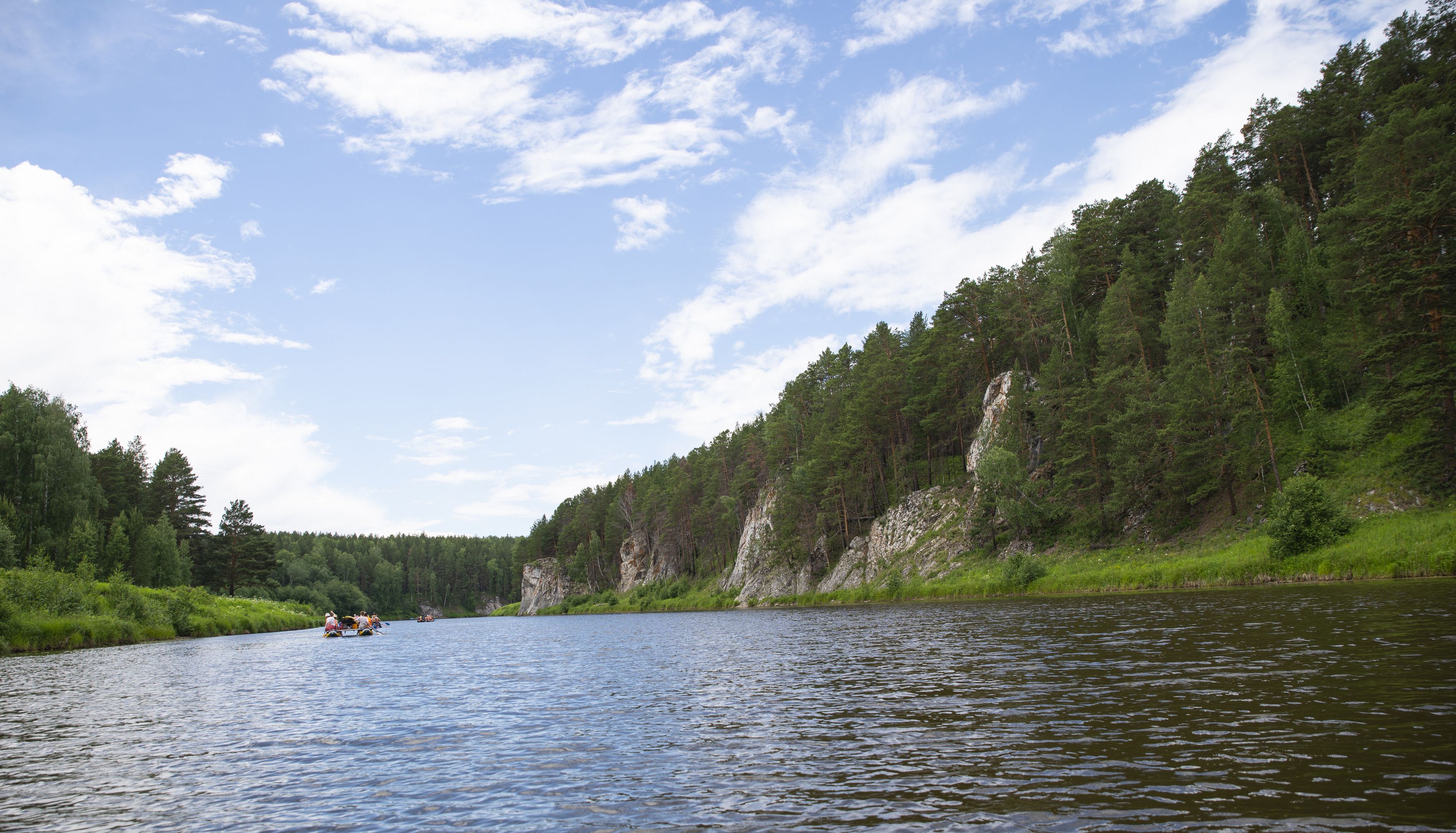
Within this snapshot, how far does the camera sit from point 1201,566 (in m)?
48.4

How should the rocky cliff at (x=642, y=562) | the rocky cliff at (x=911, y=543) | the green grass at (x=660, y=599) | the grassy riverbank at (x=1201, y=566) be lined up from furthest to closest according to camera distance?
the rocky cliff at (x=642, y=562) → the green grass at (x=660, y=599) → the rocky cliff at (x=911, y=543) → the grassy riverbank at (x=1201, y=566)

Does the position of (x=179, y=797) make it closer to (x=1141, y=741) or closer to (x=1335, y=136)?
(x=1141, y=741)

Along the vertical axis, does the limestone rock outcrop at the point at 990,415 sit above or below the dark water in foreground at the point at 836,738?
above

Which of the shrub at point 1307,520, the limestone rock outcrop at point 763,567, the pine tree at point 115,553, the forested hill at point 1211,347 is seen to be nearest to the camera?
the shrub at point 1307,520

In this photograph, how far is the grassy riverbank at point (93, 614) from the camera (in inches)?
1686

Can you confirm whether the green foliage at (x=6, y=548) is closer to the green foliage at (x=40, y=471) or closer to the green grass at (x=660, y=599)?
the green foliage at (x=40, y=471)

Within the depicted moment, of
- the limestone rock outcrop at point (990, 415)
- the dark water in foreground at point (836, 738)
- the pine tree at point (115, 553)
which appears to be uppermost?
the limestone rock outcrop at point (990, 415)

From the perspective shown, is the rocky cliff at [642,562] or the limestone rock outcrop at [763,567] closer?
the limestone rock outcrop at [763,567]

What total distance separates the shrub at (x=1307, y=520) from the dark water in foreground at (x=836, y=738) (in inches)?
451

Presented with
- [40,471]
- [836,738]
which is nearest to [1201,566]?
[836,738]

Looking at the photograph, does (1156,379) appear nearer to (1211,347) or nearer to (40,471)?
(1211,347)

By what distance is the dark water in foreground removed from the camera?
9.71m

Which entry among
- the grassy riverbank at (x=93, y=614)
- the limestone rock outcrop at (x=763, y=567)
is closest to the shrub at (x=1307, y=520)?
the limestone rock outcrop at (x=763, y=567)

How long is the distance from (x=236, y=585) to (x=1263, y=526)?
126m
